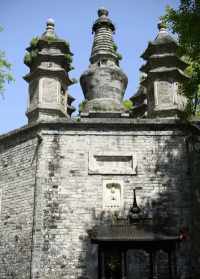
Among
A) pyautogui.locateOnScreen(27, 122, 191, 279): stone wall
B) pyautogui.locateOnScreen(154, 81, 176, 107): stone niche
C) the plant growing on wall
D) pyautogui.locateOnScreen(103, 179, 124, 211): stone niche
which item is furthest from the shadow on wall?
the plant growing on wall

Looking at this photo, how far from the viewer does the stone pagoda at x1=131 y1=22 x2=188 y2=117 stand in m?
18.2

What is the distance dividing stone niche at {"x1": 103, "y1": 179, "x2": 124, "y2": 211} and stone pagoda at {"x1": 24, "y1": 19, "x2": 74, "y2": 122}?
4874 millimetres

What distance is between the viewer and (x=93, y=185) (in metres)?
15.1

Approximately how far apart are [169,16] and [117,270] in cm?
1005

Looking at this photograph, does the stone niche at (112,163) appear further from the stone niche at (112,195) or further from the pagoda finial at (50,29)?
the pagoda finial at (50,29)

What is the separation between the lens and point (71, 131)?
52.1ft

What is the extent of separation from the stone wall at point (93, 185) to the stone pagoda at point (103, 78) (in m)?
2.41

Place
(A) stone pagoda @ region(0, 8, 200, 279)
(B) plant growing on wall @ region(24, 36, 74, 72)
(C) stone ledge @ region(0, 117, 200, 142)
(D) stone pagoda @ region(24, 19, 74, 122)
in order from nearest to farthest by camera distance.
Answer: (A) stone pagoda @ region(0, 8, 200, 279) → (C) stone ledge @ region(0, 117, 200, 142) → (D) stone pagoda @ region(24, 19, 74, 122) → (B) plant growing on wall @ region(24, 36, 74, 72)

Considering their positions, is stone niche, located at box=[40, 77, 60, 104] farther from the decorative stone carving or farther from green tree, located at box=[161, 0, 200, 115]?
green tree, located at box=[161, 0, 200, 115]

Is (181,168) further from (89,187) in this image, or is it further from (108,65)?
(108,65)

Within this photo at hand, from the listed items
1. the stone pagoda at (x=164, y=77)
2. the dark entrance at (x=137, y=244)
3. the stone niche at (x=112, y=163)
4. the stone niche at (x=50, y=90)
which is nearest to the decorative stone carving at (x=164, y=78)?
the stone pagoda at (x=164, y=77)

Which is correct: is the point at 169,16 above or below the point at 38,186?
above

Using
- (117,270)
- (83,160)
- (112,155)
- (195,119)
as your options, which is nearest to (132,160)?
(112,155)

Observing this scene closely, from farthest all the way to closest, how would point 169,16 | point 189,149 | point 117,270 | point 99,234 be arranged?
point 117,270 < point 189,149 < point 169,16 < point 99,234
